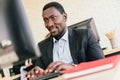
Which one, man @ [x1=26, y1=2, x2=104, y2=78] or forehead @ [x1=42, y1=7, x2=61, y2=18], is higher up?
forehead @ [x1=42, y1=7, x2=61, y2=18]

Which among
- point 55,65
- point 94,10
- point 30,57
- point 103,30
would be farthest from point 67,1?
point 30,57

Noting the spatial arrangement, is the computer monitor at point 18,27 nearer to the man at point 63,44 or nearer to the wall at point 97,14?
the man at point 63,44

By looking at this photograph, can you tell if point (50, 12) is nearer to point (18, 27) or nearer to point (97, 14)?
point (18, 27)

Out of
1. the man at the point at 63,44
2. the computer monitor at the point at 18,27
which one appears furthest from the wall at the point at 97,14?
the computer monitor at the point at 18,27

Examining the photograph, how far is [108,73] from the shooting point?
29.6 inches

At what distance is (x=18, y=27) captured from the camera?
2.70 feet

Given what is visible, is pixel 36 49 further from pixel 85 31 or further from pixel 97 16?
pixel 97 16

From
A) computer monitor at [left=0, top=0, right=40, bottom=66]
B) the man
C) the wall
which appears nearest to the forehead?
the man

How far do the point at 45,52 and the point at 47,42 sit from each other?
9 cm

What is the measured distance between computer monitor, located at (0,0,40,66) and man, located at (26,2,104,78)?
804mm

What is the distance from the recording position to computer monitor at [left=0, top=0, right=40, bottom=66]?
2.69 ft

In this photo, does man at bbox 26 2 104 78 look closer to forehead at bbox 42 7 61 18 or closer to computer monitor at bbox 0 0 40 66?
forehead at bbox 42 7 61 18

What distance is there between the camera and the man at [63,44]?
168 cm

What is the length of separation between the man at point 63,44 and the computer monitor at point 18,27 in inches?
31.6
